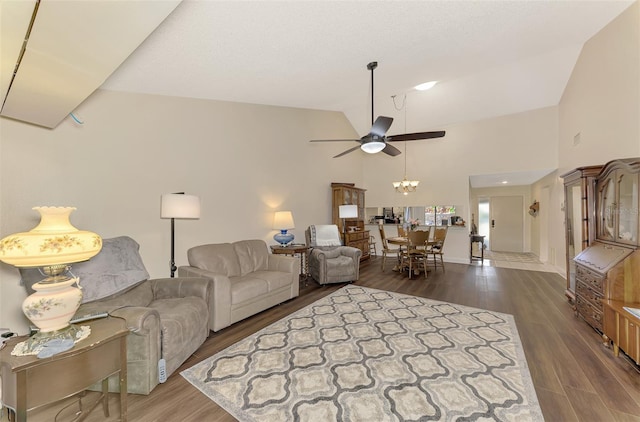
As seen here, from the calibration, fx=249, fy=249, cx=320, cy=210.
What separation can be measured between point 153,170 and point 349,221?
4462 mm

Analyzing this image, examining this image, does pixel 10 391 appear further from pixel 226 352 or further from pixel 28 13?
pixel 28 13

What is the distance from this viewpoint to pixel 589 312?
8.81ft

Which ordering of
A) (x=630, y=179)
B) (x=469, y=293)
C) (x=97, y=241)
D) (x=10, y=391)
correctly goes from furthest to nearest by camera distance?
(x=469, y=293) < (x=630, y=179) < (x=97, y=241) < (x=10, y=391)

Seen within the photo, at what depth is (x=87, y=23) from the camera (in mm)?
1322

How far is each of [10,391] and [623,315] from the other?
161 inches

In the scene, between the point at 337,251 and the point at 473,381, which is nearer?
the point at 473,381

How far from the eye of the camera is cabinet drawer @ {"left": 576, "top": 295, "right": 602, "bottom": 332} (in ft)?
8.16

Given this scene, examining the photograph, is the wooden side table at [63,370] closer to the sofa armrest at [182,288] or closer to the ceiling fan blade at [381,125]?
the sofa armrest at [182,288]

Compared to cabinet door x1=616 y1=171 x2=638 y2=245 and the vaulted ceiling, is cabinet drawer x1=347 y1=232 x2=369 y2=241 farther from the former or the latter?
cabinet door x1=616 y1=171 x2=638 y2=245

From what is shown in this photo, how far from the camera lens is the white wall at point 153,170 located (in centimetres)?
213

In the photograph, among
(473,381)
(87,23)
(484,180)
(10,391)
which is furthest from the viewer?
(484,180)

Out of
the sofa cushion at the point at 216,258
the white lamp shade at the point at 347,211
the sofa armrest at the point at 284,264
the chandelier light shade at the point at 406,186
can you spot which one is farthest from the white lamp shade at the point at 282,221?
the chandelier light shade at the point at 406,186

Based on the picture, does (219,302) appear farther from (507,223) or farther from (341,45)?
(507,223)

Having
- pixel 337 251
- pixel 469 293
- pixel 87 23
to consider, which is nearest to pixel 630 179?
pixel 469 293
